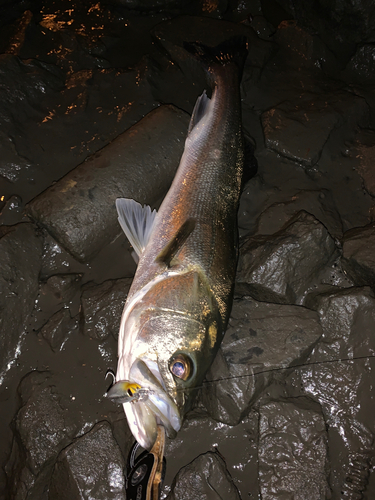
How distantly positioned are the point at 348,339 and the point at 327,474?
1.20m

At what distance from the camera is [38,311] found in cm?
340

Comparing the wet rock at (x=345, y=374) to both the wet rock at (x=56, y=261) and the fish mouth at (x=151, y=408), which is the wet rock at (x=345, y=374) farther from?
the wet rock at (x=56, y=261)

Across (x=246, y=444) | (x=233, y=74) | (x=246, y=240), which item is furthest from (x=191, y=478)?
(x=233, y=74)

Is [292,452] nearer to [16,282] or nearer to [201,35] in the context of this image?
[16,282]

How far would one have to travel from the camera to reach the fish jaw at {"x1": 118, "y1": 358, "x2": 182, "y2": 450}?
218 cm

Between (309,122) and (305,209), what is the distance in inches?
50.5

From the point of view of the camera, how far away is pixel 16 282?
3268mm

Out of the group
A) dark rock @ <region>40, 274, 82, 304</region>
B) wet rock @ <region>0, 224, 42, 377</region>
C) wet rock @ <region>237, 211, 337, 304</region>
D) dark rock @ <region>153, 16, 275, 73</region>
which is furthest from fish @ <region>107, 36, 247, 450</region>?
dark rock @ <region>153, 16, 275, 73</region>

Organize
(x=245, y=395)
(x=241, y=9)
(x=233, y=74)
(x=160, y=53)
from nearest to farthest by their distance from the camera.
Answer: (x=245, y=395), (x=233, y=74), (x=160, y=53), (x=241, y=9)

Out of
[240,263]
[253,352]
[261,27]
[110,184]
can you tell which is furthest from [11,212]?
[261,27]

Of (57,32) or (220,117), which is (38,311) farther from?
(57,32)

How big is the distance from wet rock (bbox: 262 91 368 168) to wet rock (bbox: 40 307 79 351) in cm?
326

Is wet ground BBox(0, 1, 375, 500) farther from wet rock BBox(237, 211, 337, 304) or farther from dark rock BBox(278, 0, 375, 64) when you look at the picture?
dark rock BBox(278, 0, 375, 64)

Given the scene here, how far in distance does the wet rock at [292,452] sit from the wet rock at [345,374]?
29cm
